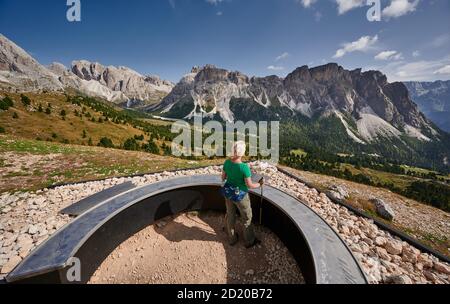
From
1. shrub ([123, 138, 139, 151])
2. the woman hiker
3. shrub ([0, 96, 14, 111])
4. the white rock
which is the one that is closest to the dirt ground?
the woman hiker

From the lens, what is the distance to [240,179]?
19.9 ft

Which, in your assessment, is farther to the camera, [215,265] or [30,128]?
[30,128]

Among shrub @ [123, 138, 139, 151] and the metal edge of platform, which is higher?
shrub @ [123, 138, 139, 151]

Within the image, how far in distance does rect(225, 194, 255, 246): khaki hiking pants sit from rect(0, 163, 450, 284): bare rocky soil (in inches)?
100

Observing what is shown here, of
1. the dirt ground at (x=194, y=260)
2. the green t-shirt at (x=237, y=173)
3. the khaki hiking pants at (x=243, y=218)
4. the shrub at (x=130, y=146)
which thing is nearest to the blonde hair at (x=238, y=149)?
the green t-shirt at (x=237, y=173)

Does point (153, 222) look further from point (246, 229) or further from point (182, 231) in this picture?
point (246, 229)

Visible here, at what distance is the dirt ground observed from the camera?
5.92 m

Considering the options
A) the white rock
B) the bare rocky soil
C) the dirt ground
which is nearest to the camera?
the bare rocky soil

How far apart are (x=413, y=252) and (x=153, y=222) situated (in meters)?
8.53

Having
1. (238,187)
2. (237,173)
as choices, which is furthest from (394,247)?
(237,173)

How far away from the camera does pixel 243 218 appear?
21.4 feet

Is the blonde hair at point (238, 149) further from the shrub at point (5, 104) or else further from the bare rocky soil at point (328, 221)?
the shrub at point (5, 104)

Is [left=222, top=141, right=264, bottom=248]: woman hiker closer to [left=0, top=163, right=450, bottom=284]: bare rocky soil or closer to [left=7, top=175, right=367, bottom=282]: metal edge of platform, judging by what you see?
[left=7, top=175, right=367, bottom=282]: metal edge of platform
